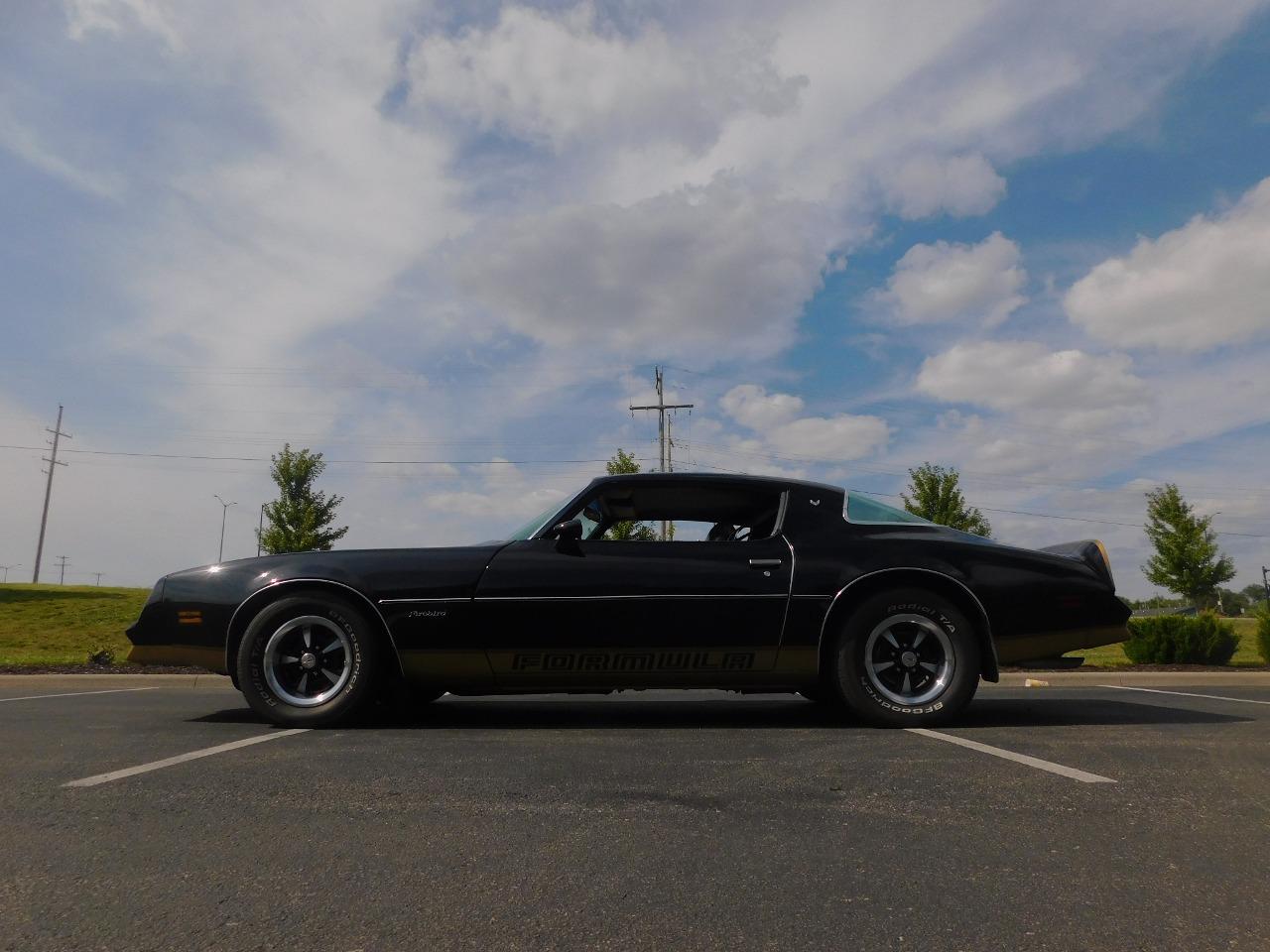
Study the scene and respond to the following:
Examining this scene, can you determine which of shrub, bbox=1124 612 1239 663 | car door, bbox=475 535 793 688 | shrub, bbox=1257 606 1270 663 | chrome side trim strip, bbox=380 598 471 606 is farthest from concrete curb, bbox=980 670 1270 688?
chrome side trim strip, bbox=380 598 471 606

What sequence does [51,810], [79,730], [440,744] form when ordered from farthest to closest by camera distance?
[79,730], [440,744], [51,810]

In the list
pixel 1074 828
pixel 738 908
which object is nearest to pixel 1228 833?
pixel 1074 828

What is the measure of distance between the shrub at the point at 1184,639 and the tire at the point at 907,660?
952cm

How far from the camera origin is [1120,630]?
5.12 m

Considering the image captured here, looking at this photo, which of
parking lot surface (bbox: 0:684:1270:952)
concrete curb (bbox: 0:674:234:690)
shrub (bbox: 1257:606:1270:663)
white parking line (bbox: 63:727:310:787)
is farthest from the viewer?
shrub (bbox: 1257:606:1270:663)

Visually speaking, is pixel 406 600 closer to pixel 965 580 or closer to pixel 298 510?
pixel 965 580

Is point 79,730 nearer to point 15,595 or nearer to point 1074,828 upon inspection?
point 1074,828

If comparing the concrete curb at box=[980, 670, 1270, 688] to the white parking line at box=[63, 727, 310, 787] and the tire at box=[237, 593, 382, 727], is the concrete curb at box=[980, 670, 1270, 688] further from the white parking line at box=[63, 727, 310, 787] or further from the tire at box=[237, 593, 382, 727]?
the white parking line at box=[63, 727, 310, 787]

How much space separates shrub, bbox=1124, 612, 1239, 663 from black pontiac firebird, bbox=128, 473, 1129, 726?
922cm

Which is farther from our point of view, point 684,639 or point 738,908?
point 684,639

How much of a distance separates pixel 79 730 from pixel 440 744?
6.62ft

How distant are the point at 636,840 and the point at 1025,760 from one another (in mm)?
1971

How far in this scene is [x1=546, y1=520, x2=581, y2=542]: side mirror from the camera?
16.1 feet

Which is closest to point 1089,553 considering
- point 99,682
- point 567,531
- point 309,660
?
point 567,531
